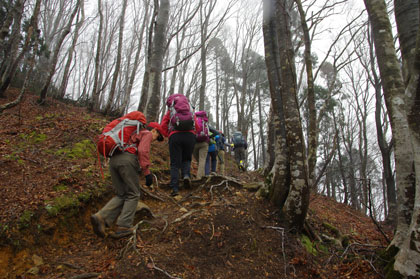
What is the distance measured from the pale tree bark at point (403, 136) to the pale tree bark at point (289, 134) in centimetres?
114

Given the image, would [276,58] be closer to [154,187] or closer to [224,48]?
[154,187]

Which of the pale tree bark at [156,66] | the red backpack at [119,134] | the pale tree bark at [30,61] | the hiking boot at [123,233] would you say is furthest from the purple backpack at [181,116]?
the pale tree bark at [30,61]

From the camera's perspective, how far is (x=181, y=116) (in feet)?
14.6

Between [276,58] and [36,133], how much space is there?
5787mm

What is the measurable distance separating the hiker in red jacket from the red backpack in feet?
0.28

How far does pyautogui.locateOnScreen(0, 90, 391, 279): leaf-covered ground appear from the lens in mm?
2621

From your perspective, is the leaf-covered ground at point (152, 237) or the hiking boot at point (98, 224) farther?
the hiking boot at point (98, 224)

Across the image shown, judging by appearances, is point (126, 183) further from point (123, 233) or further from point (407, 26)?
point (407, 26)

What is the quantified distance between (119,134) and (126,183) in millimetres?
727

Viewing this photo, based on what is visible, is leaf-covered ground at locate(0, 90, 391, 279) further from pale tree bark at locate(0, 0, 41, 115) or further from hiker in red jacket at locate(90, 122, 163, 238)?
pale tree bark at locate(0, 0, 41, 115)

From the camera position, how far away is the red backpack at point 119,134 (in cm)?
324

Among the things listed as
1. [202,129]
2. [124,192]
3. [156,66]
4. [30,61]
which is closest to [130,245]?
[124,192]

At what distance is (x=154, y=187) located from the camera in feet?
16.1

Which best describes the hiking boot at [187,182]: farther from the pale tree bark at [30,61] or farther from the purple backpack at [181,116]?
the pale tree bark at [30,61]
